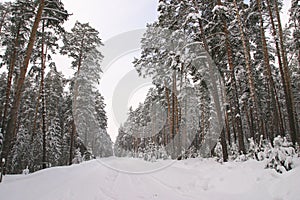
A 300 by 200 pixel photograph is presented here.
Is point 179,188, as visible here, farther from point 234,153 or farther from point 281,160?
point 234,153

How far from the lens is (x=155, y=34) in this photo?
22203mm

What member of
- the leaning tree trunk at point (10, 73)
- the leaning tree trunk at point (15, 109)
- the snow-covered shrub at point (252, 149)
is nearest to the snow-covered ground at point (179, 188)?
the snow-covered shrub at point (252, 149)

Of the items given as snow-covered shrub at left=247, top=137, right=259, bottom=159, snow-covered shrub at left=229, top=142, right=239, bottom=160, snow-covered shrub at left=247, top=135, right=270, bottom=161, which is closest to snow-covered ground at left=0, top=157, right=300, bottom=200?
snow-covered shrub at left=247, top=135, right=270, bottom=161

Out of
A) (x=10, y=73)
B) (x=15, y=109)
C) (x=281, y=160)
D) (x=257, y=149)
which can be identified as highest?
(x=10, y=73)

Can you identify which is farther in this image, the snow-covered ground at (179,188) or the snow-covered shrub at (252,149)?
the snow-covered shrub at (252,149)

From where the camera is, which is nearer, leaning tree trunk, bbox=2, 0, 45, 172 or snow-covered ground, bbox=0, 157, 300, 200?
snow-covered ground, bbox=0, 157, 300, 200

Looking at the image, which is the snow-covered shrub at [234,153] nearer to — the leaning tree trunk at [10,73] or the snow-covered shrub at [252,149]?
the snow-covered shrub at [252,149]

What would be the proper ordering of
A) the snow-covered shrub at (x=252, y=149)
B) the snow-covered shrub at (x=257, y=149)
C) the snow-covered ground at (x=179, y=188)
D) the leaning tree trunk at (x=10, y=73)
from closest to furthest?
the snow-covered ground at (x=179, y=188) → the snow-covered shrub at (x=257, y=149) → the snow-covered shrub at (x=252, y=149) → the leaning tree trunk at (x=10, y=73)

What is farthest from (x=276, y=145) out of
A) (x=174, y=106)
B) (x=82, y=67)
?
(x=82, y=67)

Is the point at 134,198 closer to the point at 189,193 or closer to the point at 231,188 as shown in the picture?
the point at 189,193

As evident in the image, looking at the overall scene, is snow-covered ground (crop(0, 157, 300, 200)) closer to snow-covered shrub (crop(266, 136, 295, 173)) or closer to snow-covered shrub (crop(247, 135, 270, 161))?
snow-covered shrub (crop(266, 136, 295, 173))

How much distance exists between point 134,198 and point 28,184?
364 centimetres

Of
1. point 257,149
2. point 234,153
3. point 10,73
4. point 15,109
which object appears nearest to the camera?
point 257,149

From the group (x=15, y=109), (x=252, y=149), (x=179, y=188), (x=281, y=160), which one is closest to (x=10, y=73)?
(x=15, y=109)
